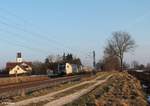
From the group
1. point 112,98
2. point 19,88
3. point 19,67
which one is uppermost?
point 19,67

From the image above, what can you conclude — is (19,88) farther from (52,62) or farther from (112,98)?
(52,62)

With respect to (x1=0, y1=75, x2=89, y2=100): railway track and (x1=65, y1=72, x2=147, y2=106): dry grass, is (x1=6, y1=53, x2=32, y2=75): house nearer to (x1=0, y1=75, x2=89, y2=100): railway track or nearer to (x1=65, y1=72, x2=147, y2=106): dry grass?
(x1=0, y1=75, x2=89, y2=100): railway track

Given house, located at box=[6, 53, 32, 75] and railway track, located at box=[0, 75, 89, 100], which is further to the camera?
house, located at box=[6, 53, 32, 75]

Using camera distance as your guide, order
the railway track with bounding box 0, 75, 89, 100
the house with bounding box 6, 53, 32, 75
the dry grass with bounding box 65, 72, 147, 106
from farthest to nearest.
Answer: the house with bounding box 6, 53, 32, 75 → the railway track with bounding box 0, 75, 89, 100 → the dry grass with bounding box 65, 72, 147, 106

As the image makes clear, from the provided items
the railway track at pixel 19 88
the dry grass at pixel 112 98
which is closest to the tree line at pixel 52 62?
the railway track at pixel 19 88

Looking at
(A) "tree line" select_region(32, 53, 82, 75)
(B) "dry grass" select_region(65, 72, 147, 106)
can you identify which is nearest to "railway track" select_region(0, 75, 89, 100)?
(B) "dry grass" select_region(65, 72, 147, 106)

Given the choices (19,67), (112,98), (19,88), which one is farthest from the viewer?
(19,67)

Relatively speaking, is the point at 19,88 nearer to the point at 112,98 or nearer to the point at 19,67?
the point at 112,98

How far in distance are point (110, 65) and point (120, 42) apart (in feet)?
37.7

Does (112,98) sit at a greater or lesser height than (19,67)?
lesser

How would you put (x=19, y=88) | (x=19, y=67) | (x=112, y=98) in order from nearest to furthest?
(x=112, y=98) < (x=19, y=88) < (x=19, y=67)

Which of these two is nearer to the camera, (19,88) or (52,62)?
(19,88)

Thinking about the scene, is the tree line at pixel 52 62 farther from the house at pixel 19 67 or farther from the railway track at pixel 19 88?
the railway track at pixel 19 88

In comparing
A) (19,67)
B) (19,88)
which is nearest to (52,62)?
(19,67)
